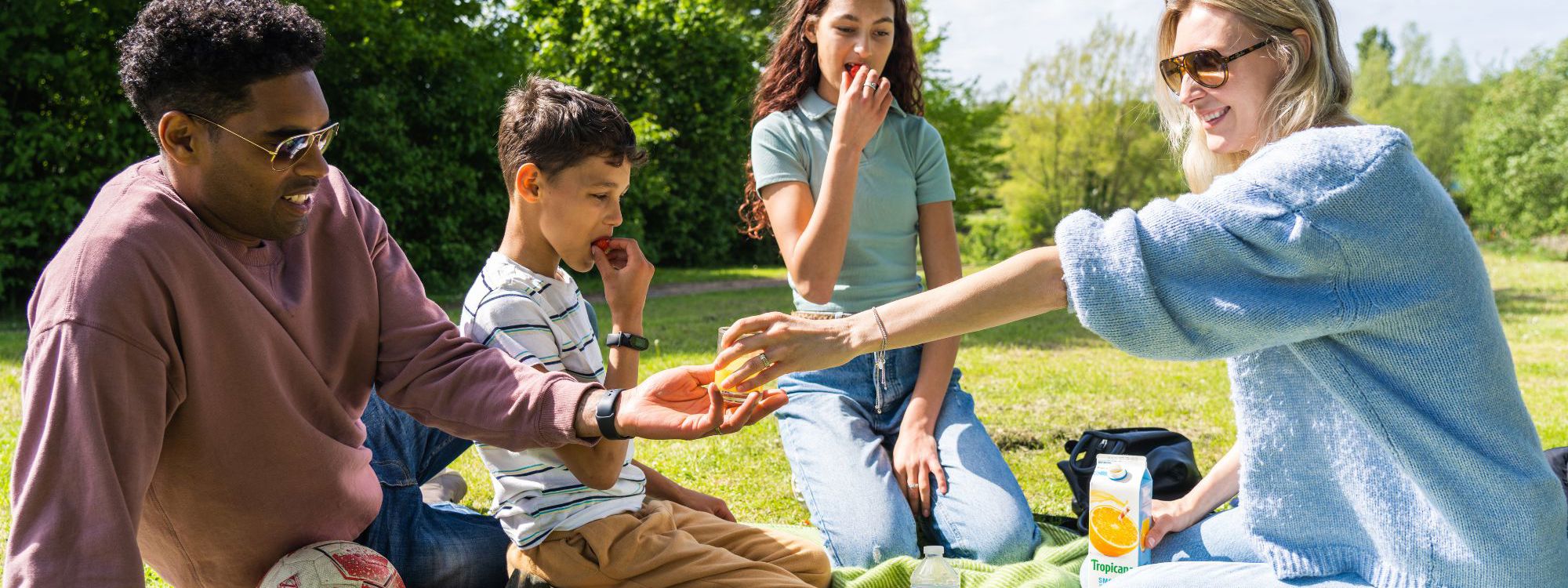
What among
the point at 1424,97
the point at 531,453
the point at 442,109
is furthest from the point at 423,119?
the point at 1424,97

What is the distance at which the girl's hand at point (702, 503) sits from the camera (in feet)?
12.6

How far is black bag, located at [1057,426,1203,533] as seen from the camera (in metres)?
4.15

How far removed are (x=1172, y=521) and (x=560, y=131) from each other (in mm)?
2297

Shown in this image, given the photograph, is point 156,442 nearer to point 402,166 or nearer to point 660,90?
point 402,166

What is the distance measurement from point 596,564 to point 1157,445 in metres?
2.32

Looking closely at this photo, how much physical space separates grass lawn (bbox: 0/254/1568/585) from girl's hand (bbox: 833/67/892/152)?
1908 mm

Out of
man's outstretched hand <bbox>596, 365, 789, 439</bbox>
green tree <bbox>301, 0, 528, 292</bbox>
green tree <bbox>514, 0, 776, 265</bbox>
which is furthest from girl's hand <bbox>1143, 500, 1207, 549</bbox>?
green tree <bbox>514, 0, 776, 265</bbox>

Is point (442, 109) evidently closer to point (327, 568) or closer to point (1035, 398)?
point (1035, 398)

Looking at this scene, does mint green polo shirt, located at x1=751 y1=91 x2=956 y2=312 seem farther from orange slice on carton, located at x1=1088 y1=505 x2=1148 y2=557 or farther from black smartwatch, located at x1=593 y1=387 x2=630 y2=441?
black smartwatch, located at x1=593 y1=387 x2=630 y2=441

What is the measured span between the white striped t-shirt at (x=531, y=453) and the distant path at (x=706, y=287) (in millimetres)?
13142

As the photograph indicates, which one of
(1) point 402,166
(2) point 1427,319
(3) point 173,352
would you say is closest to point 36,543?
(3) point 173,352

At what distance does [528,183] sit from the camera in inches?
137

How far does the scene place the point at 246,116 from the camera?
249 cm

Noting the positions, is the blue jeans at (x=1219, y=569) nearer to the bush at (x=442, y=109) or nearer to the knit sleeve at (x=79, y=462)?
the knit sleeve at (x=79, y=462)
